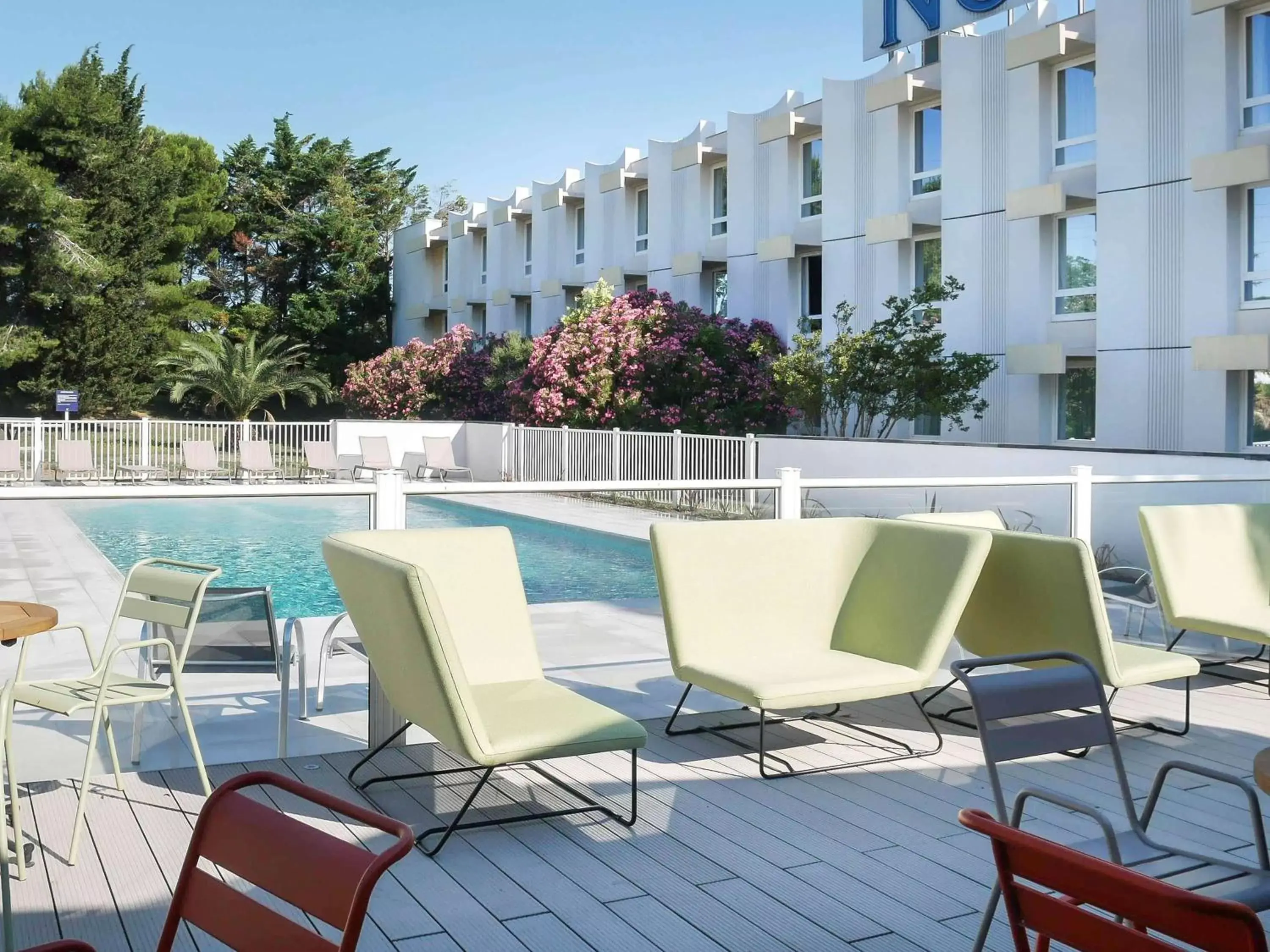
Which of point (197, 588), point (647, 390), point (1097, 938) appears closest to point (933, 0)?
point (647, 390)

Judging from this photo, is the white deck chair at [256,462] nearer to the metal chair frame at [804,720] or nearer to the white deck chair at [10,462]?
the white deck chair at [10,462]

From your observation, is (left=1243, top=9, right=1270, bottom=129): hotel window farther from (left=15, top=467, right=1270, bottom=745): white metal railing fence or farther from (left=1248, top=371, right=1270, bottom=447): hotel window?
(left=15, top=467, right=1270, bottom=745): white metal railing fence

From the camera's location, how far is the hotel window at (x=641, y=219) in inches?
1117

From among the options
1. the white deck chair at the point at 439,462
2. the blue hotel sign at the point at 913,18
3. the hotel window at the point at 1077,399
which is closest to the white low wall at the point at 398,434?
the white deck chair at the point at 439,462

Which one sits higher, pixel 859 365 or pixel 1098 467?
pixel 859 365

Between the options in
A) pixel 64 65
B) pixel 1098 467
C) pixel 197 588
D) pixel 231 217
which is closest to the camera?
pixel 197 588

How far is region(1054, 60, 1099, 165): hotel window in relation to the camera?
18.7 m

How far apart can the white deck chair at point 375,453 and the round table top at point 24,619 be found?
20146 mm

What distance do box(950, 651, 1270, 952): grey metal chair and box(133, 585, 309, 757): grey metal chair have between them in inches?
120

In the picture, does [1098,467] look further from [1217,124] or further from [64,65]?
[64,65]

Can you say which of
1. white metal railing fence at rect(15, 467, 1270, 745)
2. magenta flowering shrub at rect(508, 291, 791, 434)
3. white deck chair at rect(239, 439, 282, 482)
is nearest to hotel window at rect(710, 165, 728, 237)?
magenta flowering shrub at rect(508, 291, 791, 434)

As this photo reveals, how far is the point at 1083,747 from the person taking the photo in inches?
139

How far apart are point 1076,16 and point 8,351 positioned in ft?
89.7

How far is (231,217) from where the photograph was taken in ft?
131
